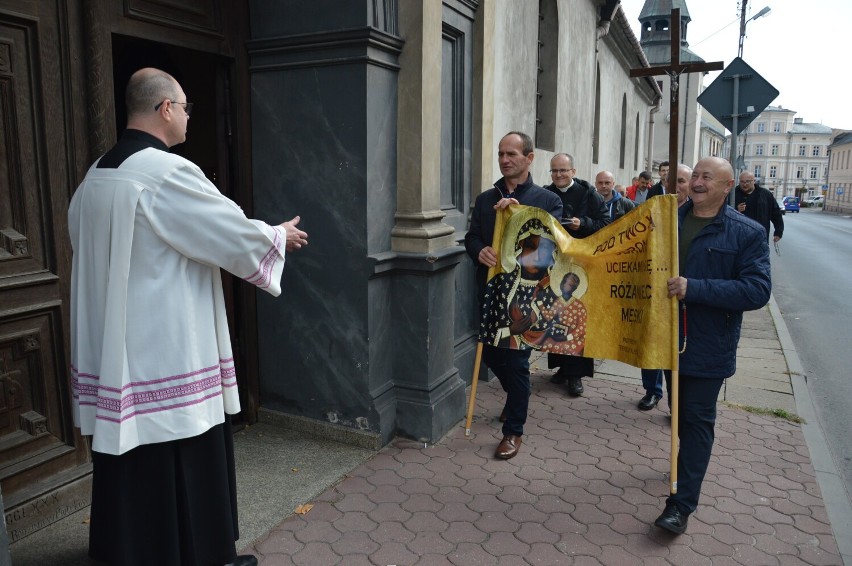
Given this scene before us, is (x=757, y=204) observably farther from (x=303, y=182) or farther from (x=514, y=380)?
(x=303, y=182)

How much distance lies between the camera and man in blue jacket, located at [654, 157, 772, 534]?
332 centimetres

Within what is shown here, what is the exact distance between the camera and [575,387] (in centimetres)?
575

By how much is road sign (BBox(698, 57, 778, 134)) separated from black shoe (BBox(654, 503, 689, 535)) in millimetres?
6034

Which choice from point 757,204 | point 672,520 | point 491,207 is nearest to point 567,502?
point 672,520

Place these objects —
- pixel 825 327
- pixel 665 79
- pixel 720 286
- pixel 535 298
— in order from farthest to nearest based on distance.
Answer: pixel 665 79
pixel 825 327
pixel 535 298
pixel 720 286

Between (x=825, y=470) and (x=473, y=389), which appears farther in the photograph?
(x=473, y=389)

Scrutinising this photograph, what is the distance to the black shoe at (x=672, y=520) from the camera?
11.2ft

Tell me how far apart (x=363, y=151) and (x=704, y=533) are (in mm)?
2922

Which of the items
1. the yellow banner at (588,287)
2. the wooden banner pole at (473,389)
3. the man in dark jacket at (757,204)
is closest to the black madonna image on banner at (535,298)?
the yellow banner at (588,287)

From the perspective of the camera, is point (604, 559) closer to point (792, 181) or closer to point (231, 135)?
point (231, 135)

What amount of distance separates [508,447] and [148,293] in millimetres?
2688

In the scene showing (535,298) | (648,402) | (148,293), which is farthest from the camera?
(648,402)

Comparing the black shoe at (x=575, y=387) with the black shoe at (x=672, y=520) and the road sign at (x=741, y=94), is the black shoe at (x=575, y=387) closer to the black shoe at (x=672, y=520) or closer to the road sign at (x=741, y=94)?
the black shoe at (x=672, y=520)

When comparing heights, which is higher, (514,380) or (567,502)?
(514,380)
